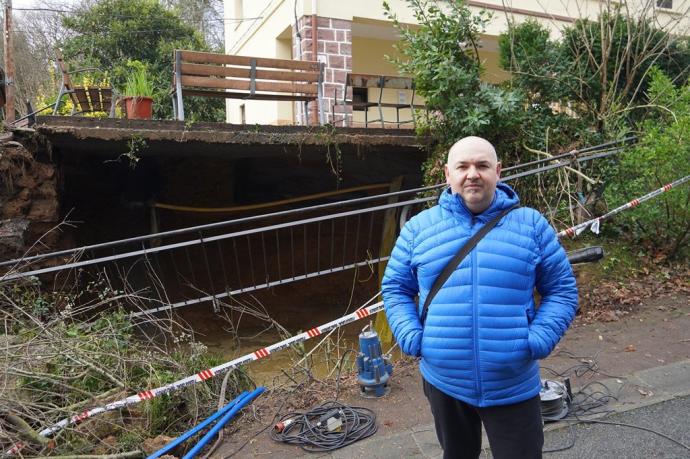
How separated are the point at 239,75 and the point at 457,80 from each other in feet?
9.38

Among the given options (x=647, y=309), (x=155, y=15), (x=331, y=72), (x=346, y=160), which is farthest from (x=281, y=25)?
(x=647, y=309)

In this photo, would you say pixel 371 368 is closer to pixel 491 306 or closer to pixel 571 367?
pixel 571 367

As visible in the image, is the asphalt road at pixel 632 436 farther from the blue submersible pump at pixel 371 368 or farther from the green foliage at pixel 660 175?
the green foliage at pixel 660 175

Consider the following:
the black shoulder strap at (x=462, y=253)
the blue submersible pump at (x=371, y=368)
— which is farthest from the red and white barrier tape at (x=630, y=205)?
the black shoulder strap at (x=462, y=253)

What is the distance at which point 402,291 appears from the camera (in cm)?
201

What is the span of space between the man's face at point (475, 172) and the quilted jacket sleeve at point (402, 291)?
0.96 ft

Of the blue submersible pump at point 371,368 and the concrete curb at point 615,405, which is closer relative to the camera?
the concrete curb at point 615,405

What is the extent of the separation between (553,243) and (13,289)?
14.2 feet

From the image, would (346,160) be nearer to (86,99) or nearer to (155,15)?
(86,99)

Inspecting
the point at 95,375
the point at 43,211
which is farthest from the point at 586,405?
the point at 43,211

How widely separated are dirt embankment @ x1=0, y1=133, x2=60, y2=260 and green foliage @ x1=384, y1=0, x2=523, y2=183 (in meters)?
4.32

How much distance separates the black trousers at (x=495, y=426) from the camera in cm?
182

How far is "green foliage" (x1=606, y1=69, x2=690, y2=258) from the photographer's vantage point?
16.1 ft

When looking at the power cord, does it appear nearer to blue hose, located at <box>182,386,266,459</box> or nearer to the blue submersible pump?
the blue submersible pump
